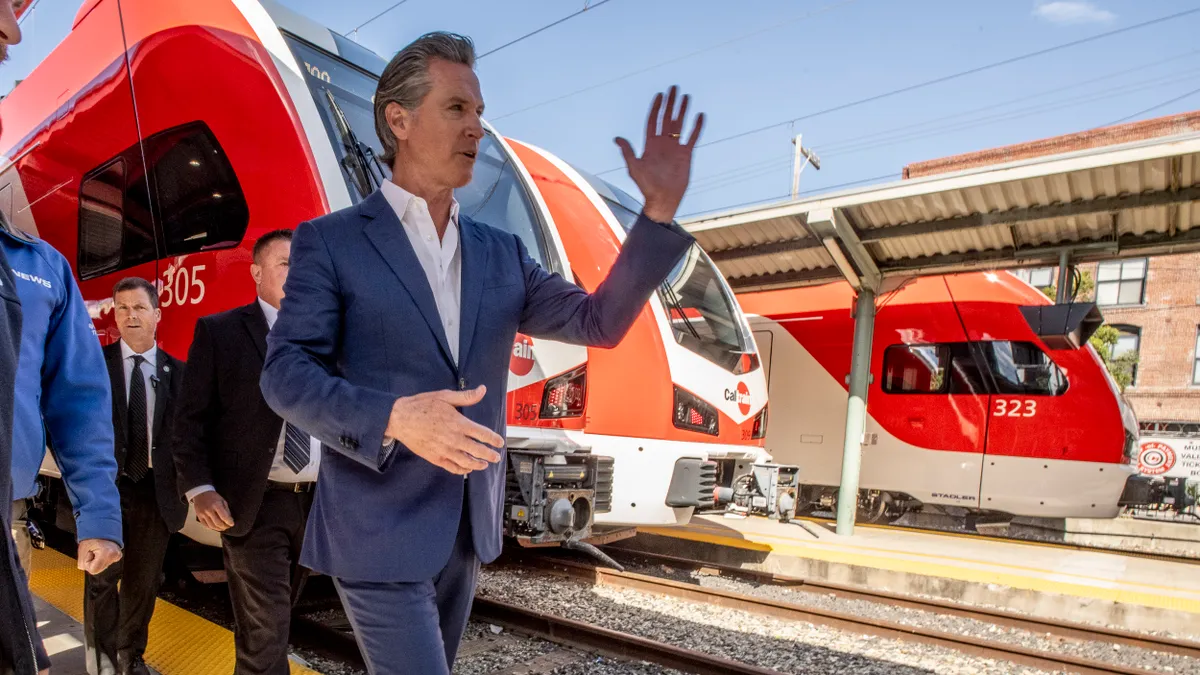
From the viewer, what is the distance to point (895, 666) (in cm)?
477

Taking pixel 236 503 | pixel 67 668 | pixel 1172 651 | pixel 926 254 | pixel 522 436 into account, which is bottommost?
pixel 67 668

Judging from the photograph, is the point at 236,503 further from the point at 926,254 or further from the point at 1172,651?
the point at 926,254

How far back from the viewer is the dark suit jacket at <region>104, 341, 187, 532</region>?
3.72m

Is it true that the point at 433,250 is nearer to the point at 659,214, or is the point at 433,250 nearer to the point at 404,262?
the point at 404,262

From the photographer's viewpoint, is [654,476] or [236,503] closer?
[236,503]

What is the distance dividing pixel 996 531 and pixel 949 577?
7.06 meters

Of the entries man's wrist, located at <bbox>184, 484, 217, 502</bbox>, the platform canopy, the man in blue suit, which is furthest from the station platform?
the man in blue suit

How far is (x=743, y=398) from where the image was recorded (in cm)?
658

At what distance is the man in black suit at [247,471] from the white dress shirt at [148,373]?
940 mm

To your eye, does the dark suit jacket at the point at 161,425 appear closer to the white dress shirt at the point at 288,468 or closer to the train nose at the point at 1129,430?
the white dress shirt at the point at 288,468

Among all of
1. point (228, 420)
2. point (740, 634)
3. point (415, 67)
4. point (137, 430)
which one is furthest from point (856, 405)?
point (415, 67)

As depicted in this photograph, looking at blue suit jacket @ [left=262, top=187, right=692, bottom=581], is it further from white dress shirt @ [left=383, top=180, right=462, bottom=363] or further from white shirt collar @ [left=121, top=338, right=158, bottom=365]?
white shirt collar @ [left=121, top=338, right=158, bottom=365]

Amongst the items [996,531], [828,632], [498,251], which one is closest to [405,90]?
[498,251]

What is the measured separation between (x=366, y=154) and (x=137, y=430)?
5.61ft
